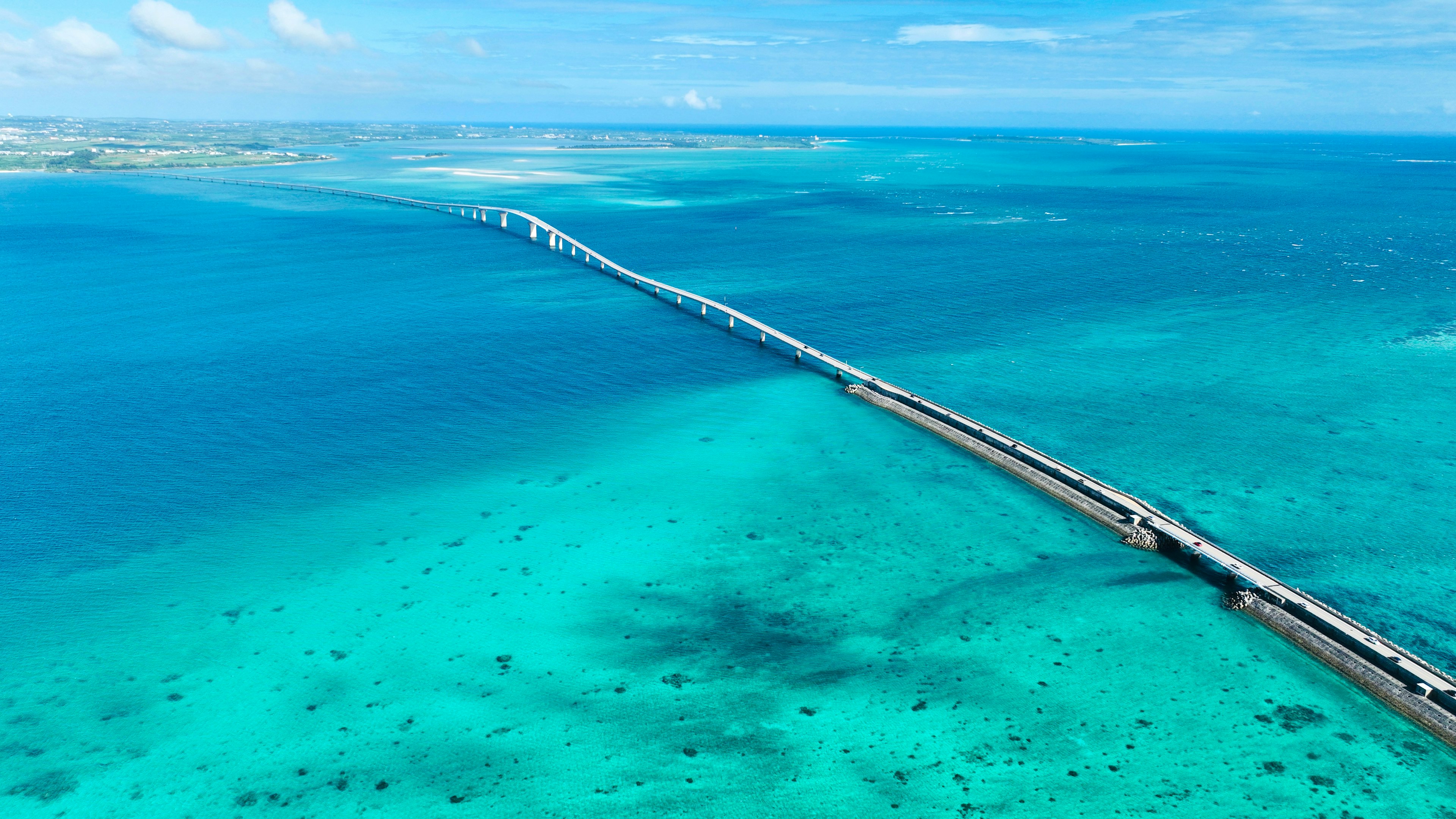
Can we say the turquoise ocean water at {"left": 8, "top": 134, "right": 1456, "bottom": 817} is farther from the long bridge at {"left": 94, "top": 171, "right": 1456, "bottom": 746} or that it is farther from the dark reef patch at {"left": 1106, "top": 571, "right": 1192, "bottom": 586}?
the long bridge at {"left": 94, "top": 171, "right": 1456, "bottom": 746}

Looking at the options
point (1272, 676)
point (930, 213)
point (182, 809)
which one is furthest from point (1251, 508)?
point (930, 213)

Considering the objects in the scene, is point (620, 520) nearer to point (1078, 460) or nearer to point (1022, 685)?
point (1022, 685)

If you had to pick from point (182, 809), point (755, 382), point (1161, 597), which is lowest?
point (182, 809)

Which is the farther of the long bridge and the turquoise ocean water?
the long bridge

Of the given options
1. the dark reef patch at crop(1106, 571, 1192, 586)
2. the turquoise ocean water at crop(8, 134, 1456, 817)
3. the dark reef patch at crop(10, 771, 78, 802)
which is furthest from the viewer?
the dark reef patch at crop(1106, 571, 1192, 586)

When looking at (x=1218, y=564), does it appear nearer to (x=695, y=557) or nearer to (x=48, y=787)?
(x=695, y=557)

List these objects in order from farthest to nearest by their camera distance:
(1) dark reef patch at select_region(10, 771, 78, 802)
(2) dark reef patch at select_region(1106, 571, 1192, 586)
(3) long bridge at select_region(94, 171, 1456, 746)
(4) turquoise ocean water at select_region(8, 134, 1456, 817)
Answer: (2) dark reef patch at select_region(1106, 571, 1192, 586), (3) long bridge at select_region(94, 171, 1456, 746), (4) turquoise ocean water at select_region(8, 134, 1456, 817), (1) dark reef patch at select_region(10, 771, 78, 802)

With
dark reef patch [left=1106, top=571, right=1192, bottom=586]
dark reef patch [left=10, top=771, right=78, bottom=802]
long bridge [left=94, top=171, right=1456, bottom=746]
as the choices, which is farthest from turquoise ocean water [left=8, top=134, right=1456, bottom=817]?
long bridge [left=94, top=171, right=1456, bottom=746]

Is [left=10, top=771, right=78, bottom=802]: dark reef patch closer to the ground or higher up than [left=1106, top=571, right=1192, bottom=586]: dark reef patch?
closer to the ground
